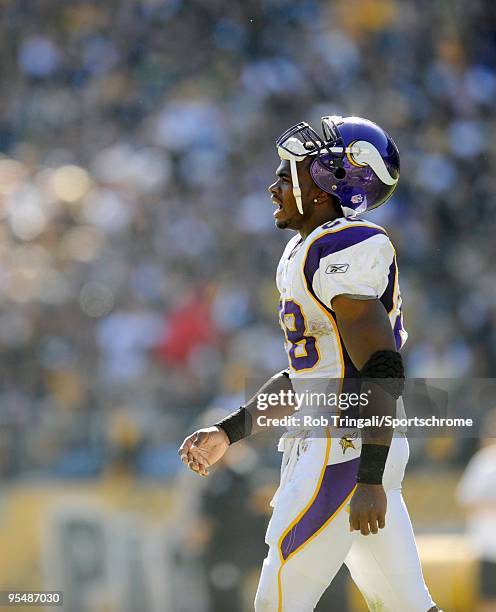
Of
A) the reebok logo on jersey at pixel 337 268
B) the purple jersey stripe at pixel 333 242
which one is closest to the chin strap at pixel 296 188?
the purple jersey stripe at pixel 333 242

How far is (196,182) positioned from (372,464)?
682 cm

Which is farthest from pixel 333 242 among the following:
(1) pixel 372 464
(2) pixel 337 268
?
(1) pixel 372 464

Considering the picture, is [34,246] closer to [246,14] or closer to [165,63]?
[165,63]

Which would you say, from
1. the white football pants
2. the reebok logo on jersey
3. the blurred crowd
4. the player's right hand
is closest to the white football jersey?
the reebok logo on jersey

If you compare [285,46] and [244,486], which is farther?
[285,46]

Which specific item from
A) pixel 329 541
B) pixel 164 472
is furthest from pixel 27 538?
pixel 329 541

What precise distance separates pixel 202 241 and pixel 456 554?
4.03 meters

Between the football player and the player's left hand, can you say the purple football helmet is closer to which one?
the football player

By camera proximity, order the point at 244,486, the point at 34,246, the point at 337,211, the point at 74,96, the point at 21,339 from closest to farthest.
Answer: the point at 337,211
the point at 244,486
the point at 21,339
the point at 34,246
the point at 74,96

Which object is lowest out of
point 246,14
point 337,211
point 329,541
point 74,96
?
point 329,541

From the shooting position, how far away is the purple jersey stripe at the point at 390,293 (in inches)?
124

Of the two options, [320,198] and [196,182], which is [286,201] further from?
[196,182]

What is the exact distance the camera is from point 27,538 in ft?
20.5

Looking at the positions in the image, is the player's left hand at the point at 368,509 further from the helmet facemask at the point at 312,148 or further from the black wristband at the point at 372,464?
the helmet facemask at the point at 312,148
